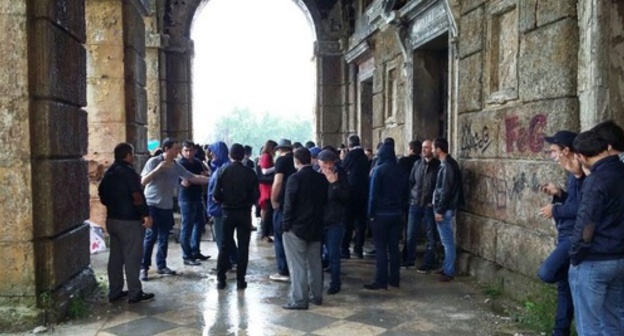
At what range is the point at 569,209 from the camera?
4.21 m

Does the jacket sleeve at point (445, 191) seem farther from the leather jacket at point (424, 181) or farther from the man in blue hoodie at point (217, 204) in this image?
the man in blue hoodie at point (217, 204)

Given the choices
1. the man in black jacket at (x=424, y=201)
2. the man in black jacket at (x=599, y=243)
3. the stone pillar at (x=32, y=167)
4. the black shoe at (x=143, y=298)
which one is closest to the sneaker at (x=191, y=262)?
the black shoe at (x=143, y=298)

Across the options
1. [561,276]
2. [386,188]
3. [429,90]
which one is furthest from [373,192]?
[429,90]

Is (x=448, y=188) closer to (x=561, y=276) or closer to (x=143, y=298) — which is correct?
(x=561, y=276)

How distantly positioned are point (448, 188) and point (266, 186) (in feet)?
11.1

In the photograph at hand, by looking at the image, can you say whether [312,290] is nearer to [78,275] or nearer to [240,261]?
[240,261]

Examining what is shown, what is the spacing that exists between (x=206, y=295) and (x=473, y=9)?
4918 mm

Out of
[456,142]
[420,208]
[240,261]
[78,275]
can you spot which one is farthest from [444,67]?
[78,275]

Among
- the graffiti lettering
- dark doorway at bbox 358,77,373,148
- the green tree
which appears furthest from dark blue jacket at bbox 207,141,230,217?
the green tree

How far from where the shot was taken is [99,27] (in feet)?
28.2

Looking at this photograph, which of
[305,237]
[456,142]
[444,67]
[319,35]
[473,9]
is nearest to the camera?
[305,237]

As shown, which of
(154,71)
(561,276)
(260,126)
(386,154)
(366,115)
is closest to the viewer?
(561,276)

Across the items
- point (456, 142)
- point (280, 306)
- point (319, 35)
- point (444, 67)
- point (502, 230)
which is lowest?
point (280, 306)

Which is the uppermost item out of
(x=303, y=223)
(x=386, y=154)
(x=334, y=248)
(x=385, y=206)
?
(x=386, y=154)
